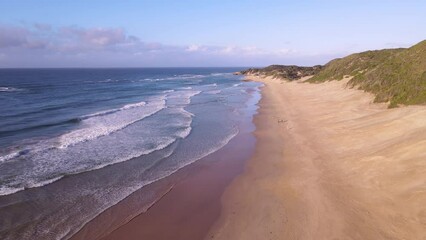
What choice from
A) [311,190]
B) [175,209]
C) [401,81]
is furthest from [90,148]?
[401,81]

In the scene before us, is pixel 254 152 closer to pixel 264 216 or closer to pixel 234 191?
pixel 234 191

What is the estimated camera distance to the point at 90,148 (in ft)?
63.6

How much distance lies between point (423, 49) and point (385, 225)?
73.7ft

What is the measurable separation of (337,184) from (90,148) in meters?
13.4

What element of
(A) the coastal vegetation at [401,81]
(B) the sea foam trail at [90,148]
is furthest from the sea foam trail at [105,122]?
(A) the coastal vegetation at [401,81]

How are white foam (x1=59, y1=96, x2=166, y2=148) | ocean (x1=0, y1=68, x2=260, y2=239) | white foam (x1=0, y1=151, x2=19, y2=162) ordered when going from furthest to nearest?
white foam (x1=59, y1=96, x2=166, y2=148) → white foam (x1=0, y1=151, x2=19, y2=162) → ocean (x1=0, y1=68, x2=260, y2=239)

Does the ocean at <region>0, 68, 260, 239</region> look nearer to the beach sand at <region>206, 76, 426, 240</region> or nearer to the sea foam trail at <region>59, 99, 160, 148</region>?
the sea foam trail at <region>59, 99, 160, 148</region>

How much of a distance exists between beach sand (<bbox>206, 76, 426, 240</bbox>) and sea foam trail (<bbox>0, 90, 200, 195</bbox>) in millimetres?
6594

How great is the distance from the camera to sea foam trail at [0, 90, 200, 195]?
15.0 m

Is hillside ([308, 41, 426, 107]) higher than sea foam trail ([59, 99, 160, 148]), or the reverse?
hillside ([308, 41, 426, 107])

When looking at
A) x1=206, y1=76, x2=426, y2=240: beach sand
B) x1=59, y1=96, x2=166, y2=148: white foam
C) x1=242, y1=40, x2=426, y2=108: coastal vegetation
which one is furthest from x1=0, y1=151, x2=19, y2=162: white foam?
x1=242, y1=40, x2=426, y2=108: coastal vegetation

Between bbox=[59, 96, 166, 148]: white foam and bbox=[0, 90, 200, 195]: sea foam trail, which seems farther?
bbox=[59, 96, 166, 148]: white foam

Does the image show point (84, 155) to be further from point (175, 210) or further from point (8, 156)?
point (175, 210)

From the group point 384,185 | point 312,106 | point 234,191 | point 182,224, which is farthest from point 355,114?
point 182,224
